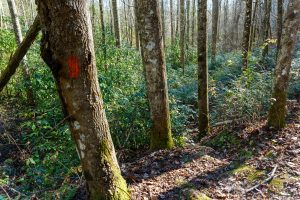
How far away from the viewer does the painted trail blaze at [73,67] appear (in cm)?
211

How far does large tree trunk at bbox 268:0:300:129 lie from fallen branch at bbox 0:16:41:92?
485 centimetres

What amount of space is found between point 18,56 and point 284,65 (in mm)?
5021

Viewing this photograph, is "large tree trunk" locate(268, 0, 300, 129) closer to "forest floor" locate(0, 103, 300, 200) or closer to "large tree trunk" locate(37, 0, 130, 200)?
"forest floor" locate(0, 103, 300, 200)

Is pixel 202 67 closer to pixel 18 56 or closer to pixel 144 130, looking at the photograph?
pixel 144 130

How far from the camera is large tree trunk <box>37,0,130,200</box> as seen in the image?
2000mm

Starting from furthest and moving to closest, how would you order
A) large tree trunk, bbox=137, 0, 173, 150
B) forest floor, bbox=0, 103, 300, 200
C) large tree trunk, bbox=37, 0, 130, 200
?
large tree trunk, bbox=137, 0, 173, 150 < forest floor, bbox=0, 103, 300, 200 < large tree trunk, bbox=37, 0, 130, 200

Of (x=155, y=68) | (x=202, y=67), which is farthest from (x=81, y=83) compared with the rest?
(x=202, y=67)

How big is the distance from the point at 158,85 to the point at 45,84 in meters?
4.26

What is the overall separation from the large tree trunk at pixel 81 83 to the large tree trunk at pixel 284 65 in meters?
4.19

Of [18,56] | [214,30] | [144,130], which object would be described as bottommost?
[144,130]

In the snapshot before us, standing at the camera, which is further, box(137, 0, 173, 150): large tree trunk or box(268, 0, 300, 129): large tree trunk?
box(268, 0, 300, 129): large tree trunk

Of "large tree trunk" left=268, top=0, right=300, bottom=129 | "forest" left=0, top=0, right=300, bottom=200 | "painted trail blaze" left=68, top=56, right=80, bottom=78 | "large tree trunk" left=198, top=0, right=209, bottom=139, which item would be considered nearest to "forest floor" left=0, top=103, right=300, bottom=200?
"forest" left=0, top=0, right=300, bottom=200

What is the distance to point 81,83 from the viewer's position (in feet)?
7.30

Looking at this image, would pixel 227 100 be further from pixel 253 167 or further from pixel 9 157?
pixel 9 157
